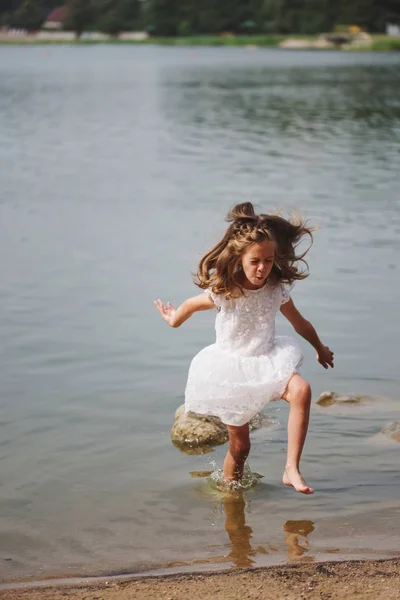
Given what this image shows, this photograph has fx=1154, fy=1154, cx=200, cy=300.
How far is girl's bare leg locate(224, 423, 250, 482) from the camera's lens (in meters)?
5.42

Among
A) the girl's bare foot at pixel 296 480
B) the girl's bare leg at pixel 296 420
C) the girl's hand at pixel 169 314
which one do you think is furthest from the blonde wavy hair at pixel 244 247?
the girl's bare foot at pixel 296 480

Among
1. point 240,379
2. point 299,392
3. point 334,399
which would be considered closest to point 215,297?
point 240,379

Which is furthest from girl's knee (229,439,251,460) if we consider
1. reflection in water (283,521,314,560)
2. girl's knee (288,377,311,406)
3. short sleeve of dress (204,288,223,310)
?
short sleeve of dress (204,288,223,310)

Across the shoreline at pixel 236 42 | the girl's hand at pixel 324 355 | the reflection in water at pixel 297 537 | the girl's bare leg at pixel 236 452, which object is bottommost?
the reflection in water at pixel 297 537

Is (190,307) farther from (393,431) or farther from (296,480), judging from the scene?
(393,431)

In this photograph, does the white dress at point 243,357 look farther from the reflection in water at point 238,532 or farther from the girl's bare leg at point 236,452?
the reflection in water at point 238,532

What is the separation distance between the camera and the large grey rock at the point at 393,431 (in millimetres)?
6355

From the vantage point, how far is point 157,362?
25.9 feet

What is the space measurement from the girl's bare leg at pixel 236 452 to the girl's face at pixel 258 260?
769 mm

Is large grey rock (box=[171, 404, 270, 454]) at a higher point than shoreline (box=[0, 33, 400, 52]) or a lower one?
lower

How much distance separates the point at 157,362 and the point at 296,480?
3107mm

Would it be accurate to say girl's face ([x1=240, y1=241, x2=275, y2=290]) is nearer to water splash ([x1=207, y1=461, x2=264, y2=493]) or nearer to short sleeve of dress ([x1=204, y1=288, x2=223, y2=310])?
short sleeve of dress ([x1=204, y1=288, x2=223, y2=310])

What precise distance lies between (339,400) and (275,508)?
175cm

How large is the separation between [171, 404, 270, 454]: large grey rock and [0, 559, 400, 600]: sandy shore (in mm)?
1811
